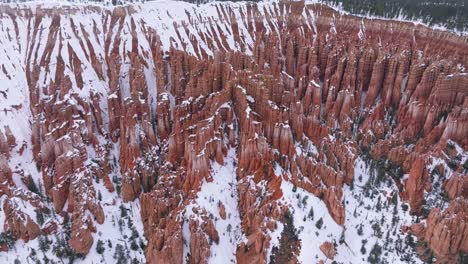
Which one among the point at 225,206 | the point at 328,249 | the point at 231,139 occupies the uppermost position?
the point at 231,139

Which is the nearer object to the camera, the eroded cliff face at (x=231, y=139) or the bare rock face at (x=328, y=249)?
the bare rock face at (x=328, y=249)

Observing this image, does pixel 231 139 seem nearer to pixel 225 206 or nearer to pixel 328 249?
pixel 225 206

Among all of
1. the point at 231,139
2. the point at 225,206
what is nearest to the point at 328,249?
the point at 225,206

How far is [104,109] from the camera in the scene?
6956cm

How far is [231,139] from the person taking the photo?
63.7 meters

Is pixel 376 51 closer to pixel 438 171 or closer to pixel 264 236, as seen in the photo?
pixel 438 171

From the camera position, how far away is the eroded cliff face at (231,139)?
5406cm

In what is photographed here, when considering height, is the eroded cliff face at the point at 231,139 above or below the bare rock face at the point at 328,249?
above

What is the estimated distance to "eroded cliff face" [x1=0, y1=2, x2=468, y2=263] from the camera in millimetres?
54062

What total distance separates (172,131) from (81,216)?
18.5 metres

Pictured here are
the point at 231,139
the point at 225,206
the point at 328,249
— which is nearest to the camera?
the point at 328,249

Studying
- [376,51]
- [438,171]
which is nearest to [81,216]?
[438,171]

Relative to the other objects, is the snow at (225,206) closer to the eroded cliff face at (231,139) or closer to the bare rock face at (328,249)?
the eroded cliff face at (231,139)

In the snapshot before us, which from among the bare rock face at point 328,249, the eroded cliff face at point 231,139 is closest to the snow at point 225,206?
the eroded cliff face at point 231,139
